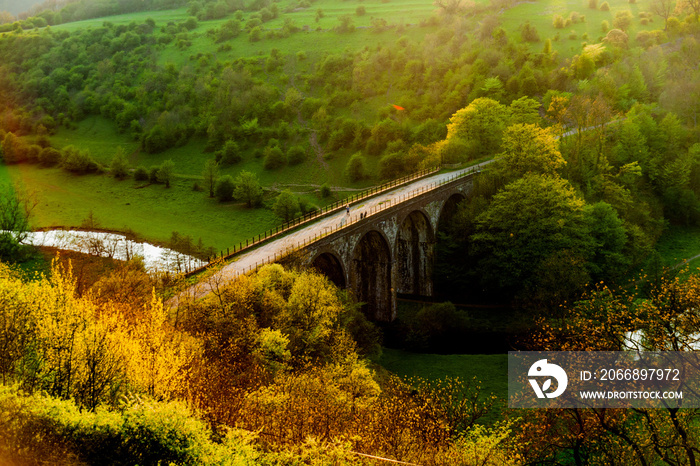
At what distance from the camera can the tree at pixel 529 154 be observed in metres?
60.1

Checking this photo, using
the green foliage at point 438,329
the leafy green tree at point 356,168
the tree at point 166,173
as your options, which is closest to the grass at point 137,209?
the tree at point 166,173

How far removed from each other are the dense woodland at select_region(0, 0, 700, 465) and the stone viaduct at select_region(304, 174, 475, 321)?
235 cm

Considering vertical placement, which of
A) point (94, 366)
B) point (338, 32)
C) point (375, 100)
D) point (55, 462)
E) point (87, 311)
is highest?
point (338, 32)

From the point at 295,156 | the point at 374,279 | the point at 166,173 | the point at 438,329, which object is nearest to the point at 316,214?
the point at 374,279

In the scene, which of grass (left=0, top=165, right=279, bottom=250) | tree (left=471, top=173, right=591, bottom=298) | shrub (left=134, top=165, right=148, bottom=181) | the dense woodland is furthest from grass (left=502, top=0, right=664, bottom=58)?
shrub (left=134, top=165, right=148, bottom=181)

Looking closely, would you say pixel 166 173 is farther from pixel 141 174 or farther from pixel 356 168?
pixel 356 168

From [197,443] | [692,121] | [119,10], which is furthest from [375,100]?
[119,10]

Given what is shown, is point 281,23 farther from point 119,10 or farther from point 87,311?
point 87,311

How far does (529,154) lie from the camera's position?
6009cm

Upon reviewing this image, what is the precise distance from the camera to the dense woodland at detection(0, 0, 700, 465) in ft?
71.5

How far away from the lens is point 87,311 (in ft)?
81.5

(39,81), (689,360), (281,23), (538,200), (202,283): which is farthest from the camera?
(281,23)

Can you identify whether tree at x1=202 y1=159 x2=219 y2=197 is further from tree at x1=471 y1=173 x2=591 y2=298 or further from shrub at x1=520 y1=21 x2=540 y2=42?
shrub at x1=520 y1=21 x2=540 y2=42

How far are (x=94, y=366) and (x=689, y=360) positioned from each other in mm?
23578
